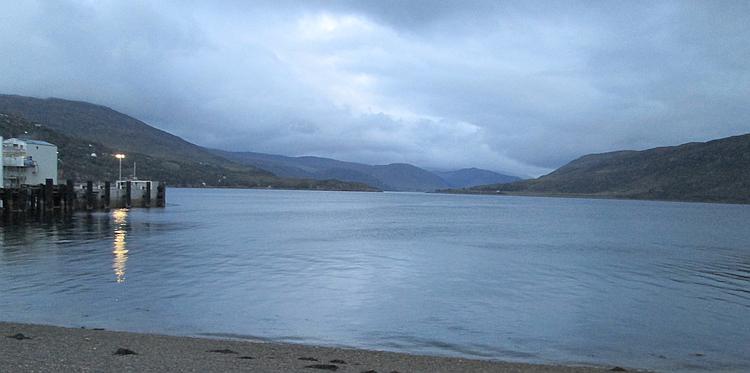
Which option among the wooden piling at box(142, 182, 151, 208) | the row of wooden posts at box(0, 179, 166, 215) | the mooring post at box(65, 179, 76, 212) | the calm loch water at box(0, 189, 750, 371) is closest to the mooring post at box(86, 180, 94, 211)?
the row of wooden posts at box(0, 179, 166, 215)

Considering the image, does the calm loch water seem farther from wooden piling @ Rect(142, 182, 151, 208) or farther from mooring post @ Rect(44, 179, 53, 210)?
wooden piling @ Rect(142, 182, 151, 208)

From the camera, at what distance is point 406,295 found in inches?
926

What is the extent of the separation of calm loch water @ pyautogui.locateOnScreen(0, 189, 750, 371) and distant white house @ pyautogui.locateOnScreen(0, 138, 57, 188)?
91.6 feet

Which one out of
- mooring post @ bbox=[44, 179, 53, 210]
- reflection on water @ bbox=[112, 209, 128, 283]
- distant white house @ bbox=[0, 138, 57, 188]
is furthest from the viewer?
distant white house @ bbox=[0, 138, 57, 188]

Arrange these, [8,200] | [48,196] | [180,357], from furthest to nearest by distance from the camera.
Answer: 1. [48,196]
2. [8,200]
3. [180,357]

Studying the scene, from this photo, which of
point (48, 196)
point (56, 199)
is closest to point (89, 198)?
point (56, 199)

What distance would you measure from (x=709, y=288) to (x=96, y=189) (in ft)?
253

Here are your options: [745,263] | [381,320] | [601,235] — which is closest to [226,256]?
[381,320]

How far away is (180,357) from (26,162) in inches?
2725

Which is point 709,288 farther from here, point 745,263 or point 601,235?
point 601,235

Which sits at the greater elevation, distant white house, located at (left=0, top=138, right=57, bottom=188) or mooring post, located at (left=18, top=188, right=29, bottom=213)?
distant white house, located at (left=0, top=138, right=57, bottom=188)

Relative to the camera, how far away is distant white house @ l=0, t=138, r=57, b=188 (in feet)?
222

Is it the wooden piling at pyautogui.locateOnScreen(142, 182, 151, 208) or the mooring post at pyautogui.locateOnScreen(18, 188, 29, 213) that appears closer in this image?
the mooring post at pyautogui.locateOnScreen(18, 188, 29, 213)

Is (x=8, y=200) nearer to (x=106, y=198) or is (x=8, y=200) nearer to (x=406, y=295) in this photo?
(x=106, y=198)
